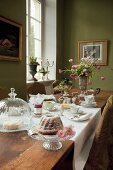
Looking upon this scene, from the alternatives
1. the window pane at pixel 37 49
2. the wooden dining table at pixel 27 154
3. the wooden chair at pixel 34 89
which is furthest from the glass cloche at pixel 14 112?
the window pane at pixel 37 49

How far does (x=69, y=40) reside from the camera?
5.40 m

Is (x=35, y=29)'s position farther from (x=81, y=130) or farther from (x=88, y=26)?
(x=81, y=130)

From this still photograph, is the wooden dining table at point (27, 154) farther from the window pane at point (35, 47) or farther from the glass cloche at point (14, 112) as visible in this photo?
the window pane at point (35, 47)

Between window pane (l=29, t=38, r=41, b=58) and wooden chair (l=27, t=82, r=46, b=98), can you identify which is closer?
wooden chair (l=27, t=82, r=46, b=98)

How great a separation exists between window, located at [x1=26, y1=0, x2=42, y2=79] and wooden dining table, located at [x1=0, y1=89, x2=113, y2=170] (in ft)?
10.6

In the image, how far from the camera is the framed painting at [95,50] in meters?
5.10

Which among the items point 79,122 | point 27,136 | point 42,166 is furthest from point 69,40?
point 42,166

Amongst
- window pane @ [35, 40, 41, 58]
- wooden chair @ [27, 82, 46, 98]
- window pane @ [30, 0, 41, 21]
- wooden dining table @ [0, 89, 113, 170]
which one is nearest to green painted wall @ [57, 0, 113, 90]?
window pane @ [30, 0, 41, 21]

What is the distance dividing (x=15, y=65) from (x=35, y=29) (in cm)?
161

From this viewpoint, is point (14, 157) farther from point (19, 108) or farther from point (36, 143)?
point (19, 108)

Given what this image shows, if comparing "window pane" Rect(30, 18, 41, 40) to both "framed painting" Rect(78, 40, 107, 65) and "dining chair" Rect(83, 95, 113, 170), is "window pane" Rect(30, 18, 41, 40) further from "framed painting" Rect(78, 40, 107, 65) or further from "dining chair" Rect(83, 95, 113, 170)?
"dining chair" Rect(83, 95, 113, 170)

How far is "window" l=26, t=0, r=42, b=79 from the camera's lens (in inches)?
177

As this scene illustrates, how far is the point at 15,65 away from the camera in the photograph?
3.54 m

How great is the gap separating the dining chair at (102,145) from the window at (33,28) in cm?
316
